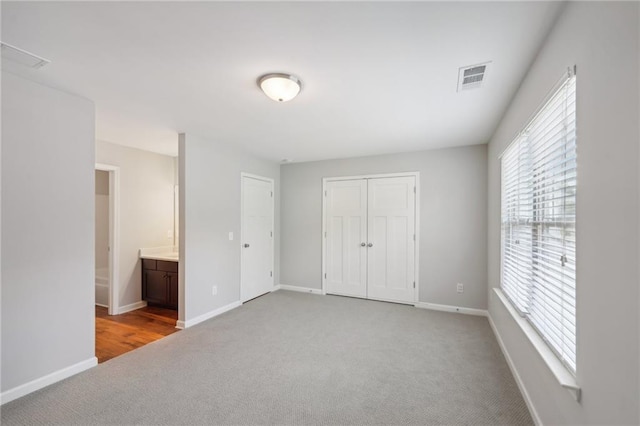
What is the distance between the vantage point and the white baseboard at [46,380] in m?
2.08

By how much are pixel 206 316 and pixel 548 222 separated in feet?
12.6

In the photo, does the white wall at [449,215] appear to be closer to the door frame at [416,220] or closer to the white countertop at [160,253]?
the door frame at [416,220]

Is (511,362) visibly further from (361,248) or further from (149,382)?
(149,382)

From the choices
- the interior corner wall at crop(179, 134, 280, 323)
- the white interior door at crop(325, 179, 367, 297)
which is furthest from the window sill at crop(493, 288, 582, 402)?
the interior corner wall at crop(179, 134, 280, 323)

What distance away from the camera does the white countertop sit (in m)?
4.25

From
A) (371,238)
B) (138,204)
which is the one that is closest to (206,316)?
(138,204)

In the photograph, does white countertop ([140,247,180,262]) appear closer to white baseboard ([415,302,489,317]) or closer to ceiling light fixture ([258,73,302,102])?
ceiling light fixture ([258,73,302,102])

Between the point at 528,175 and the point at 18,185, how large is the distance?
393cm

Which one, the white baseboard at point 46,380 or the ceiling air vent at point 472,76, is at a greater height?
the ceiling air vent at point 472,76

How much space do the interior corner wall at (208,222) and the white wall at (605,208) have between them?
3587 mm

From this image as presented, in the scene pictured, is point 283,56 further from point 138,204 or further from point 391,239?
point 138,204

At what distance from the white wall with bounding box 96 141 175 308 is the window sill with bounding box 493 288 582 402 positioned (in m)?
4.88

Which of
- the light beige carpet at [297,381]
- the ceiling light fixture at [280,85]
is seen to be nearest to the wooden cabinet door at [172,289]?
the light beige carpet at [297,381]

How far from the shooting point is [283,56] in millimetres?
1855
